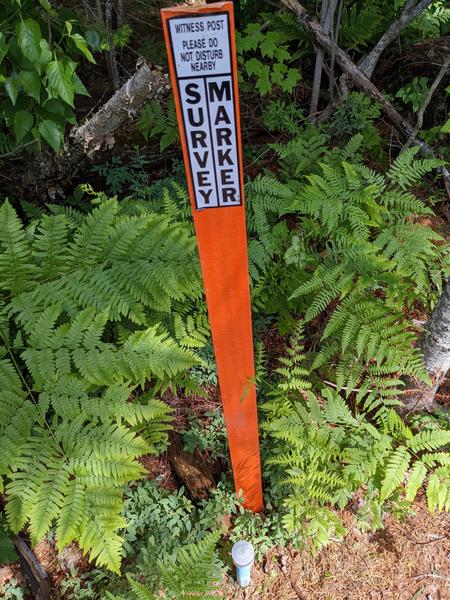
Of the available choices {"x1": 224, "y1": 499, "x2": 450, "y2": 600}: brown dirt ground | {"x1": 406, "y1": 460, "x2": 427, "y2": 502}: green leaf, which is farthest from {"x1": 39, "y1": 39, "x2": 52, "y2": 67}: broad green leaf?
{"x1": 224, "y1": 499, "x2": 450, "y2": 600}: brown dirt ground

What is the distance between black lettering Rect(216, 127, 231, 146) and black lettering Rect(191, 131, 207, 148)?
0.14 feet

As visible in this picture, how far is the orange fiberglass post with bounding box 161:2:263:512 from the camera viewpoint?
117 cm

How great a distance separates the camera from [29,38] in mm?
2273

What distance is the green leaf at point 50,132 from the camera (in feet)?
8.77

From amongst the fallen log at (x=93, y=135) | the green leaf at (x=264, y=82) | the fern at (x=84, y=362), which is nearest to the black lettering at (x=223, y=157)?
the fern at (x=84, y=362)

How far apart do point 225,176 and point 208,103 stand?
231 mm

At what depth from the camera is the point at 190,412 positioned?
333 centimetres

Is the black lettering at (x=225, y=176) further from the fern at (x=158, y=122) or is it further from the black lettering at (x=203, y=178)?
the fern at (x=158, y=122)

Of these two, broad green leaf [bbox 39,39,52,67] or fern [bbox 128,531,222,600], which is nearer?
fern [bbox 128,531,222,600]

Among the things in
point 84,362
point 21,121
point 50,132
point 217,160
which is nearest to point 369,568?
point 84,362

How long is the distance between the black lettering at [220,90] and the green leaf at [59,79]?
148cm

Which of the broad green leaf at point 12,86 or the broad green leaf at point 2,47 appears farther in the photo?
the broad green leaf at point 12,86

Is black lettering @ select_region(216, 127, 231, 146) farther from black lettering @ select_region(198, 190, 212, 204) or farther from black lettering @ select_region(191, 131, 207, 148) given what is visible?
black lettering @ select_region(198, 190, 212, 204)

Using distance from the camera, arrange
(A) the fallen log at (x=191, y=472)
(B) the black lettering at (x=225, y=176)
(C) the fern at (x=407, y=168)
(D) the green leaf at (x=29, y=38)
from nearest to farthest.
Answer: (B) the black lettering at (x=225, y=176) < (D) the green leaf at (x=29, y=38) < (A) the fallen log at (x=191, y=472) < (C) the fern at (x=407, y=168)
